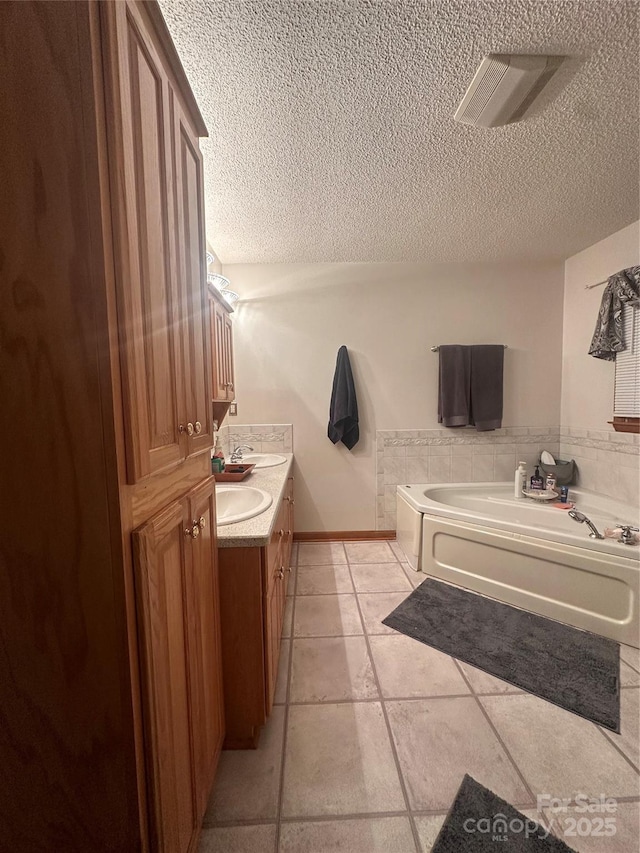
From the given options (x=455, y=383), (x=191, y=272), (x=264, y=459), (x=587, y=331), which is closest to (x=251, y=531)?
(x=191, y=272)

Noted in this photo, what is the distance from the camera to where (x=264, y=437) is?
288cm

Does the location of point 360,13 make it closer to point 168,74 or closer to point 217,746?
point 168,74

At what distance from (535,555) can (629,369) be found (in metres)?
1.52

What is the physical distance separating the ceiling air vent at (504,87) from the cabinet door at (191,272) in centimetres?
108

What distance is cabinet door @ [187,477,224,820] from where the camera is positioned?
0.85 meters

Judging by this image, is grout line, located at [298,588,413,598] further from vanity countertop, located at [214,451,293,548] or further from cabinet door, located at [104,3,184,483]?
cabinet door, located at [104,3,184,483]

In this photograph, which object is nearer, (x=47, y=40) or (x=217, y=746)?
(x=47, y=40)

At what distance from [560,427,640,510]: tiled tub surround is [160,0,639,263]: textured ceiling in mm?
1545

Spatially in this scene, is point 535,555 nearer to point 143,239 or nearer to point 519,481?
point 519,481

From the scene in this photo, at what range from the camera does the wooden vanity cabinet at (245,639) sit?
1.11 metres

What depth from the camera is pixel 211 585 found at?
39.5 inches

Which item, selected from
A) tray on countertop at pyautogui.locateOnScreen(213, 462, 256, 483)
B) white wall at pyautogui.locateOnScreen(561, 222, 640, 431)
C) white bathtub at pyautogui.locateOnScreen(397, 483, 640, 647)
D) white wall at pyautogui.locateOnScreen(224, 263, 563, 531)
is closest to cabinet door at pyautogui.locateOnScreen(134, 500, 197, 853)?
tray on countertop at pyautogui.locateOnScreen(213, 462, 256, 483)

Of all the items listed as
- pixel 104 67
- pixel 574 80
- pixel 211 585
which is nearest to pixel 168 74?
pixel 104 67

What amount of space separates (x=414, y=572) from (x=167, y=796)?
6.68ft
